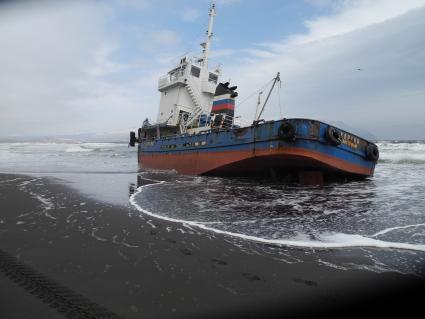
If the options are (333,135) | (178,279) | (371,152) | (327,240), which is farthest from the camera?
(371,152)

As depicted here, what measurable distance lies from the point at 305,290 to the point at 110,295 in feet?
5.63

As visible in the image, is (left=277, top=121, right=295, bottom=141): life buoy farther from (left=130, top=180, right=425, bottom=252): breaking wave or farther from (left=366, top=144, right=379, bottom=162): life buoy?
(left=130, top=180, right=425, bottom=252): breaking wave

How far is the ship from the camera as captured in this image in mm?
11445

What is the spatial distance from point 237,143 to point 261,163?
4.22 feet

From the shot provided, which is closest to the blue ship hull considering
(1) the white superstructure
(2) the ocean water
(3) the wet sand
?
(2) the ocean water

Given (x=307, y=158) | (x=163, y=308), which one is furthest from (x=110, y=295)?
(x=307, y=158)

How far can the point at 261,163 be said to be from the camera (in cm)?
1262

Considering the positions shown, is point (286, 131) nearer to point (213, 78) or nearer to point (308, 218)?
point (308, 218)

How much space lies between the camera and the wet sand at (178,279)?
2561 mm

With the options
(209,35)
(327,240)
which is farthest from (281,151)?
(209,35)

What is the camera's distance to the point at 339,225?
557 cm

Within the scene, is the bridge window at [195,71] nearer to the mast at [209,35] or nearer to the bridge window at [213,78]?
the mast at [209,35]

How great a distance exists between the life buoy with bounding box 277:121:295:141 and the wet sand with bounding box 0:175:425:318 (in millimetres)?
7110

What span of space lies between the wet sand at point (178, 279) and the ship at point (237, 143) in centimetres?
742
